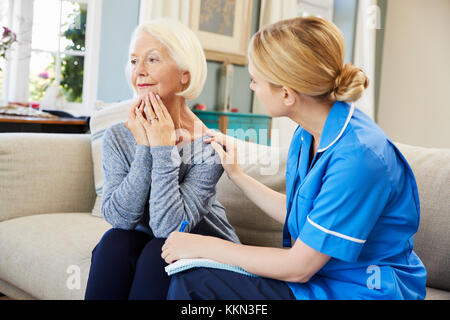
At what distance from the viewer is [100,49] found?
3.81 m

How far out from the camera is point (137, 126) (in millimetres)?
1415

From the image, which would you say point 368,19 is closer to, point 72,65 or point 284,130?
point 284,130

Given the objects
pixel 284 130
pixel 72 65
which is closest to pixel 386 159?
pixel 72 65

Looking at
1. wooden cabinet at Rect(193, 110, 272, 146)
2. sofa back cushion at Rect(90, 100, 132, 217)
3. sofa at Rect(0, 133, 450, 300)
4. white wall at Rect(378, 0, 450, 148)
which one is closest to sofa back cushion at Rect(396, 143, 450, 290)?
sofa at Rect(0, 133, 450, 300)

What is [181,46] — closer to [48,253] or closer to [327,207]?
[327,207]

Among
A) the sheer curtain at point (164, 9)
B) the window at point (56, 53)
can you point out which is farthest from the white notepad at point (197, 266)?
the window at point (56, 53)

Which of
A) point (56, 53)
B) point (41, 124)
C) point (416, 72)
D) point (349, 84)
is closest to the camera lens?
point (349, 84)

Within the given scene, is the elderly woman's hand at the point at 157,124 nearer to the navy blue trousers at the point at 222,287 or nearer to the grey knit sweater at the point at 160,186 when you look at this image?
the grey knit sweater at the point at 160,186

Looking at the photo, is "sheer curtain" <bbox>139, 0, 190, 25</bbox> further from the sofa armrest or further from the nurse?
the nurse

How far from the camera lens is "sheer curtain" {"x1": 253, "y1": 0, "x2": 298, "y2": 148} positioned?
4.52 metres

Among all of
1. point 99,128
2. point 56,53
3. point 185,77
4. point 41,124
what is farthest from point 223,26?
point 185,77

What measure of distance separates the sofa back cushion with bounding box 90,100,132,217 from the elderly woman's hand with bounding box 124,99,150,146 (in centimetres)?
62

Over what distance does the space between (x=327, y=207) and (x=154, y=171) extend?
20.8 inches
